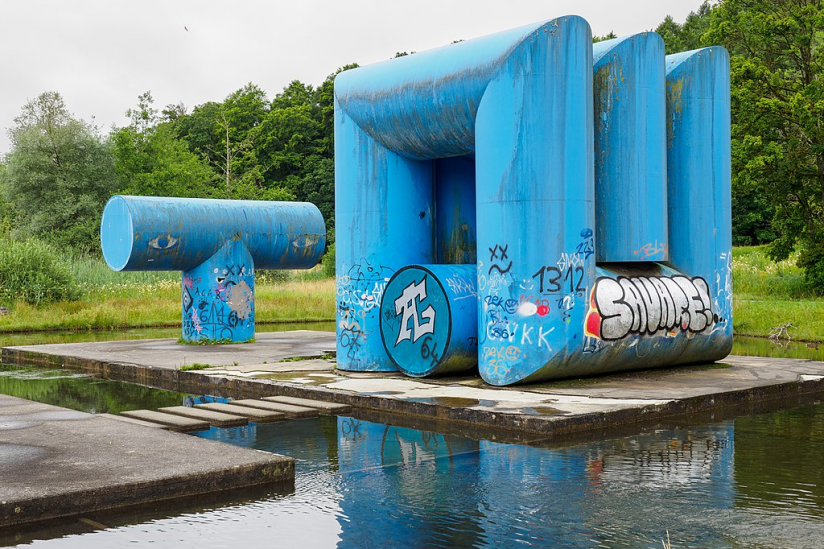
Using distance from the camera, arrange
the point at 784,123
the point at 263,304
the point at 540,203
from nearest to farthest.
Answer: the point at 540,203 → the point at 784,123 → the point at 263,304

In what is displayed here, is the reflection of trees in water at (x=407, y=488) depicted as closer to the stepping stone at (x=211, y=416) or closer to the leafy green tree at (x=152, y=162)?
the stepping stone at (x=211, y=416)

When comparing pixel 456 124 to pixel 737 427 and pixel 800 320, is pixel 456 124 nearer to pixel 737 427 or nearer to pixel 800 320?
pixel 737 427

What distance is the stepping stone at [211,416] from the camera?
9781mm

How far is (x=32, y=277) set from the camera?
1102 inches

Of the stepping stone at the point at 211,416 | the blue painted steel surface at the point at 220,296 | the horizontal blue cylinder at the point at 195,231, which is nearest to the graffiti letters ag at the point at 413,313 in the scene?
the stepping stone at the point at 211,416

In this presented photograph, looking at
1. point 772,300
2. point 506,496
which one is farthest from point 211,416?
point 772,300

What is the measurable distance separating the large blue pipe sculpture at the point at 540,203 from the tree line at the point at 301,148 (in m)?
14.5

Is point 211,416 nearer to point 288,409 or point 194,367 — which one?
point 288,409

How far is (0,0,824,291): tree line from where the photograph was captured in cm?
2772

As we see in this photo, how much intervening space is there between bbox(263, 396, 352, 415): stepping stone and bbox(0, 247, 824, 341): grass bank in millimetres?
13990

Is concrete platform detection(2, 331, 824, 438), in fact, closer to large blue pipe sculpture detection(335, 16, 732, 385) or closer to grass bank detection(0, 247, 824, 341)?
large blue pipe sculpture detection(335, 16, 732, 385)

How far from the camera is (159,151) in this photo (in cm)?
4966

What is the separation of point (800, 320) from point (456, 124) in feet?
44.0

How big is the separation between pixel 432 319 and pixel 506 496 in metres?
5.86
